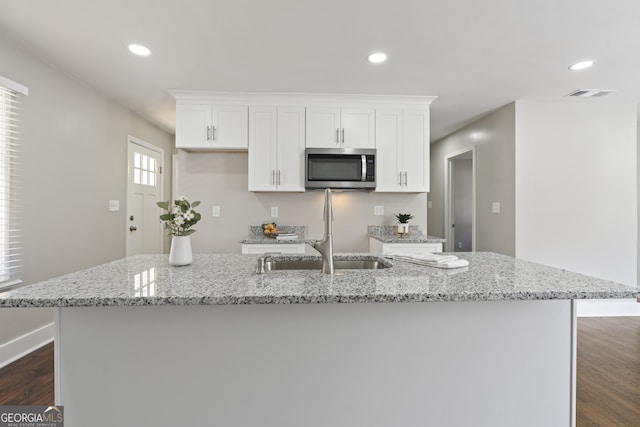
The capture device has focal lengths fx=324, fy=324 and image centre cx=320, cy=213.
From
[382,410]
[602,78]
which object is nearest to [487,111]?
[602,78]

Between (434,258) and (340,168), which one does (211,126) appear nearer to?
(340,168)

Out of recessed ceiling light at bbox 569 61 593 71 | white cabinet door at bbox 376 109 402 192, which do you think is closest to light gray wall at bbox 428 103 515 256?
recessed ceiling light at bbox 569 61 593 71

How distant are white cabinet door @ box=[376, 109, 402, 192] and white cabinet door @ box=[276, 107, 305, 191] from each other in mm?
820

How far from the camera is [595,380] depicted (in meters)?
2.23

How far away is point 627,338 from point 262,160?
3846mm

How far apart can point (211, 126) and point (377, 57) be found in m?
1.82

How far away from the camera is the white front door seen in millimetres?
3922

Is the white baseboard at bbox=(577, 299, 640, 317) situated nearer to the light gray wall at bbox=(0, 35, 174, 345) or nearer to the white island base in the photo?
the white island base

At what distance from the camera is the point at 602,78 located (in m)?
2.91

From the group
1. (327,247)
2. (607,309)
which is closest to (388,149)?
(327,247)

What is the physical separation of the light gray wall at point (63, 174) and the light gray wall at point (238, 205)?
2.55 ft

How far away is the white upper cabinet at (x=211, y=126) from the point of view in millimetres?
3355

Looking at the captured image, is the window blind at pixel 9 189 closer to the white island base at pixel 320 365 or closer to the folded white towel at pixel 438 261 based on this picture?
the white island base at pixel 320 365

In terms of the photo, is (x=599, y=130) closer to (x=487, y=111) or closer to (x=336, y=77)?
(x=487, y=111)
